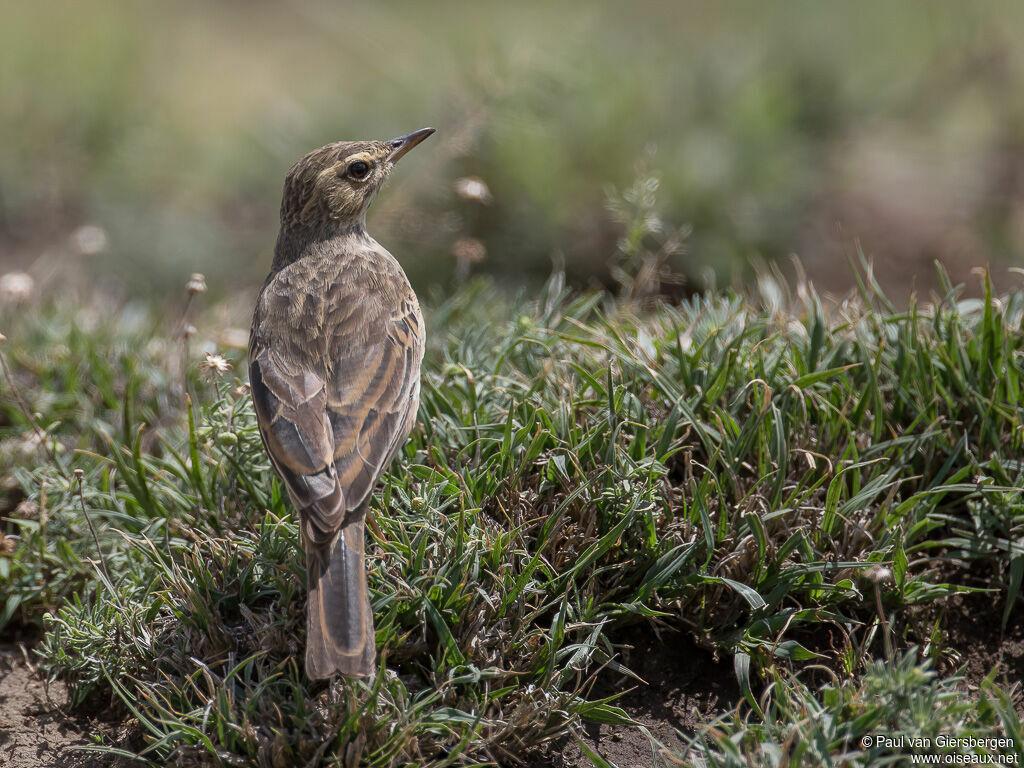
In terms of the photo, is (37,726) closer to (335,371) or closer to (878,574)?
(335,371)

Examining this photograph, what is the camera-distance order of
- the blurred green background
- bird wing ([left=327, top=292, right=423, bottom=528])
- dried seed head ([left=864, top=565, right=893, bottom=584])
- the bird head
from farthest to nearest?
the blurred green background, the bird head, bird wing ([left=327, top=292, right=423, bottom=528]), dried seed head ([left=864, top=565, right=893, bottom=584])

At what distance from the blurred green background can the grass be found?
2163mm

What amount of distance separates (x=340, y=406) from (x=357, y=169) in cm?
140

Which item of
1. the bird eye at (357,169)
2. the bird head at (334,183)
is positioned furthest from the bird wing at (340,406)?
the bird eye at (357,169)

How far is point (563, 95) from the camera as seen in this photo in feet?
23.5

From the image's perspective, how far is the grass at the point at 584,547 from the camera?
9.55 ft

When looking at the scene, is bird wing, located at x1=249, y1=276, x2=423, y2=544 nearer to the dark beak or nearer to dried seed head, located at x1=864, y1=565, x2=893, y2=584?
the dark beak

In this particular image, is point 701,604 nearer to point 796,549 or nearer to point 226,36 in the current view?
point 796,549

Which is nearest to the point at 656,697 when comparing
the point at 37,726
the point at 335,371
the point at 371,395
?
the point at 371,395

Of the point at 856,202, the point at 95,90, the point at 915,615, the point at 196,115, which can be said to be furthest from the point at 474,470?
the point at 196,115

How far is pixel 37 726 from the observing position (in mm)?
3379

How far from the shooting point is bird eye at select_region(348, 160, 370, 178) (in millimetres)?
4402

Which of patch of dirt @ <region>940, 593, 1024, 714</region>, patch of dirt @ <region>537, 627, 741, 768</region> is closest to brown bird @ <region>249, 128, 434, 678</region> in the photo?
patch of dirt @ <region>537, 627, 741, 768</region>

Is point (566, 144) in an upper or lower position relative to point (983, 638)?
upper
